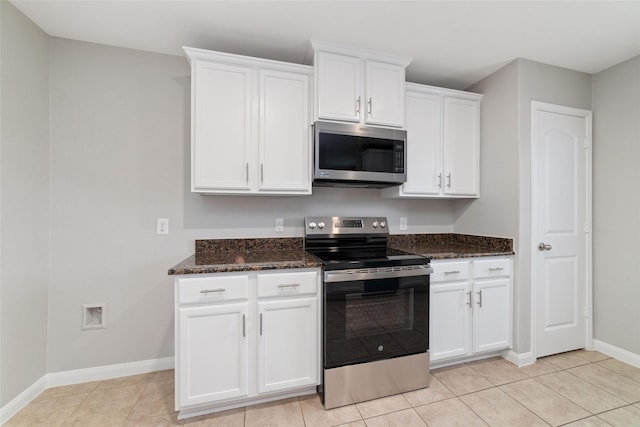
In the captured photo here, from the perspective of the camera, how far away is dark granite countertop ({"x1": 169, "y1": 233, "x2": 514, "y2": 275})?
1.67m

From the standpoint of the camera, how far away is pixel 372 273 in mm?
1803

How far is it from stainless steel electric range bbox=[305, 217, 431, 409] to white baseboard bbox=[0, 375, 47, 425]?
1882 millimetres

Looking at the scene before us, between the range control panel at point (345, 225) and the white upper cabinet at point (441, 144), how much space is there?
0.30m

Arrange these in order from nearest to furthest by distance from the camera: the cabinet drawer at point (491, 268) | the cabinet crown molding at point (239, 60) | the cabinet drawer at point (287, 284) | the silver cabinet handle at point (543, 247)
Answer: the cabinet drawer at point (287, 284), the cabinet crown molding at point (239, 60), the cabinet drawer at point (491, 268), the silver cabinet handle at point (543, 247)

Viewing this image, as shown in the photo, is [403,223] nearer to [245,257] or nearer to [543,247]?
[543,247]

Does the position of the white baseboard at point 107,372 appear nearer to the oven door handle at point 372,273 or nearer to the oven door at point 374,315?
the oven door at point 374,315

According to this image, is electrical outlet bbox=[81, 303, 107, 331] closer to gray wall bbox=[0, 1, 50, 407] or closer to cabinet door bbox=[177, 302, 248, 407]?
gray wall bbox=[0, 1, 50, 407]

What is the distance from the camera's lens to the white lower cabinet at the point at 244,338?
1.59 meters

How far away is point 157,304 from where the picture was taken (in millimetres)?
2154

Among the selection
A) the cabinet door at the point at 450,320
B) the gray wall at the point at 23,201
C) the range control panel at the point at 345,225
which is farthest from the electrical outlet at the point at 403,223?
the gray wall at the point at 23,201

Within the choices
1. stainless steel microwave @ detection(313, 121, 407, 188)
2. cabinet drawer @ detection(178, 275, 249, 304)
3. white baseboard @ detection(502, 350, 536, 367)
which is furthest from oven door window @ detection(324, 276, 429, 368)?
white baseboard @ detection(502, 350, 536, 367)

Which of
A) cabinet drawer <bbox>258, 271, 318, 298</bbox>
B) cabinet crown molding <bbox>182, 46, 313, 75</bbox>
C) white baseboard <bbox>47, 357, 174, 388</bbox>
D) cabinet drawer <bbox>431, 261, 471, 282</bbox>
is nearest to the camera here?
cabinet drawer <bbox>258, 271, 318, 298</bbox>

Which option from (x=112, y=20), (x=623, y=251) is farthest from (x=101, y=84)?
(x=623, y=251)

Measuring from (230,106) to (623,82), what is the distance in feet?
10.6
